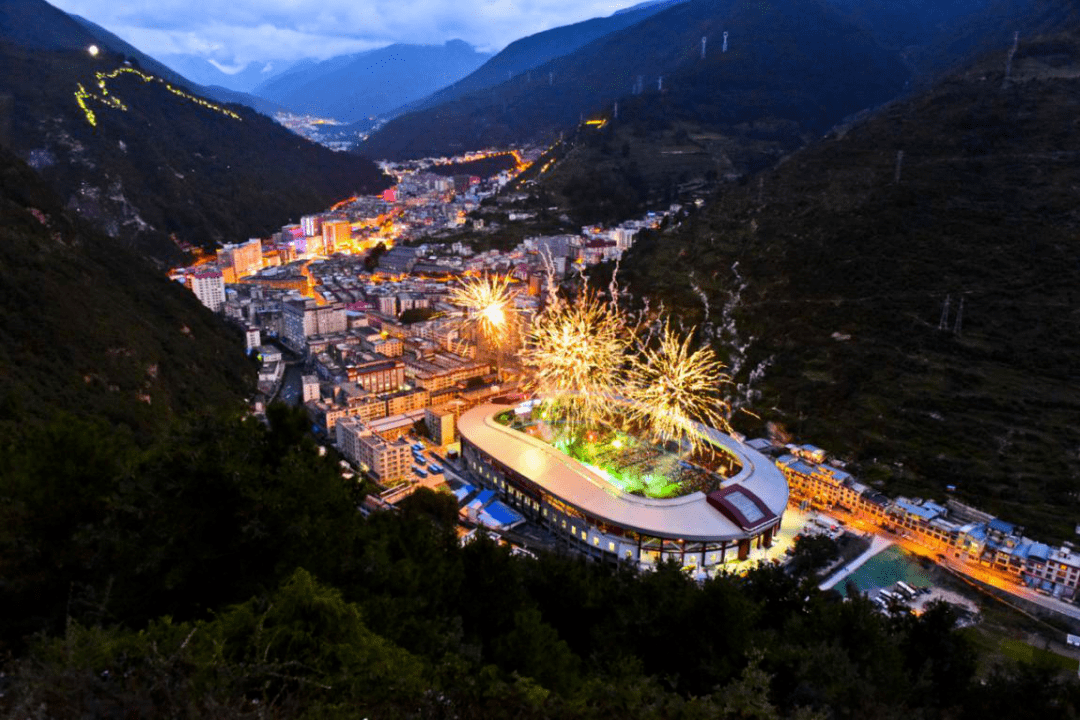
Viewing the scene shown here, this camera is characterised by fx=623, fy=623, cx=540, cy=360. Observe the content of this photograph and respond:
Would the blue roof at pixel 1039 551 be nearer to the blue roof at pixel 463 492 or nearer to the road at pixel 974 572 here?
the road at pixel 974 572

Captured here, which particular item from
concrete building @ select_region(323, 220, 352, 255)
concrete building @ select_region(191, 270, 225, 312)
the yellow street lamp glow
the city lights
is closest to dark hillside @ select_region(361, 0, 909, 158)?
concrete building @ select_region(323, 220, 352, 255)

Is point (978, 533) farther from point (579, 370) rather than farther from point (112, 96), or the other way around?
point (112, 96)

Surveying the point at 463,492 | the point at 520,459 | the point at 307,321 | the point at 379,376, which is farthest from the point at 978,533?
the point at 307,321

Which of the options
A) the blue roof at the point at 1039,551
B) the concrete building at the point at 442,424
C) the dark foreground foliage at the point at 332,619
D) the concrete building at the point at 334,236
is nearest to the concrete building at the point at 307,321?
the concrete building at the point at 442,424

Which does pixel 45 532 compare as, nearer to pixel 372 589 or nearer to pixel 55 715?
pixel 372 589

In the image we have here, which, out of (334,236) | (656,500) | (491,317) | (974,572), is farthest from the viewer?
(334,236)

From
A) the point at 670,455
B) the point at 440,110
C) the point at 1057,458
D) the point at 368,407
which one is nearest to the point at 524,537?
the point at 670,455

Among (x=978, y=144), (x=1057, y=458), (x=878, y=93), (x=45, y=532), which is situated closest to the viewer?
(x=45, y=532)
